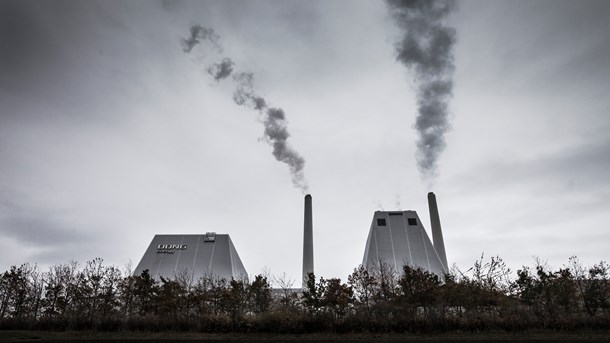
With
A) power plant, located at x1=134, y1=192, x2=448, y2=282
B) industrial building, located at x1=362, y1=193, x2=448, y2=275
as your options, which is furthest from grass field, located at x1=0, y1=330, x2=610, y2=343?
industrial building, located at x1=362, y1=193, x2=448, y2=275

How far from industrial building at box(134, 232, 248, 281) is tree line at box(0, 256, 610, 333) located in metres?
20.1

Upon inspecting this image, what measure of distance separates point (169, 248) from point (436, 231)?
114 feet

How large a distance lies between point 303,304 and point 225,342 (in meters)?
7.70

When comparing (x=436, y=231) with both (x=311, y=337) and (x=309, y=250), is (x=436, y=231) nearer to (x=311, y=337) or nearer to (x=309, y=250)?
(x=309, y=250)

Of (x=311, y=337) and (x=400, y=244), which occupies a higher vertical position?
(x=400, y=244)

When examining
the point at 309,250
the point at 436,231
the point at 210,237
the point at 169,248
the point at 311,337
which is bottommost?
the point at 311,337

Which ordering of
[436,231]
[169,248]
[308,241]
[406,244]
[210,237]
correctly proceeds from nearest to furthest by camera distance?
[308,241] < [436,231] < [406,244] < [169,248] < [210,237]

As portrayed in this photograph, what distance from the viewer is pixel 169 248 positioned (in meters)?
50.7

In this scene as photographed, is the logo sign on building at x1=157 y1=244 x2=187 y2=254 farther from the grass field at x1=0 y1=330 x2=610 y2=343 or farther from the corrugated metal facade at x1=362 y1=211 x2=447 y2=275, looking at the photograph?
the grass field at x1=0 y1=330 x2=610 y2=343

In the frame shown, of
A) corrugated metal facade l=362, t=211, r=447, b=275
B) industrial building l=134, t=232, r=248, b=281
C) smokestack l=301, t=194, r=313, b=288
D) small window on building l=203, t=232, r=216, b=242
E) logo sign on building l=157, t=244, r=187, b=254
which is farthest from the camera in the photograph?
small window on building l=203, t=232, r=216, b=242

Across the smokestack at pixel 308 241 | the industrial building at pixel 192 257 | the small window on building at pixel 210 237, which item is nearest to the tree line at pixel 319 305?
the smokestack at pixel 308 241

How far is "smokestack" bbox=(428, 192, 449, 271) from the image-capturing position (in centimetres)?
4466

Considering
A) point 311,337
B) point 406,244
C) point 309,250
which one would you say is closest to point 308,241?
point 309,250

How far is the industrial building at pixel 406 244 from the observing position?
44.0 meters
